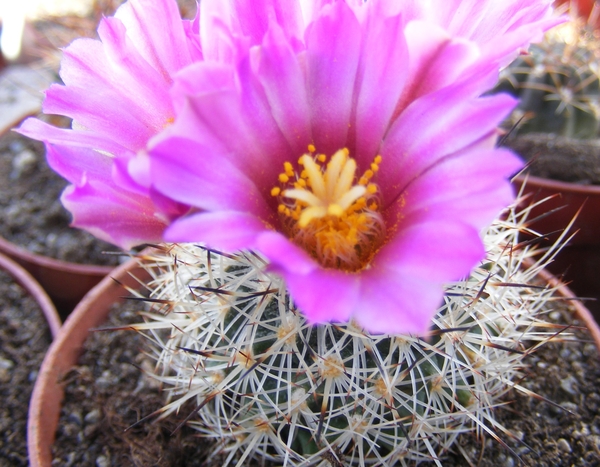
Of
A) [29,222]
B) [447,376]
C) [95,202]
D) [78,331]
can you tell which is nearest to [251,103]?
[95,202]

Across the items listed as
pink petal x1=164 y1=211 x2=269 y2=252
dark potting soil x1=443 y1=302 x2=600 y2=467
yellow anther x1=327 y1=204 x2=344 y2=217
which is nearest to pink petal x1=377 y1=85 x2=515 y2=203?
yellow anther x1=327 y1=204 x2=344 y2=217

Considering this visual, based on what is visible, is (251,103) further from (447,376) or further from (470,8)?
(447,376)

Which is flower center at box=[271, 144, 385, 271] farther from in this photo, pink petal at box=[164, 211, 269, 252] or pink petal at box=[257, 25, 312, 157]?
pink petal at box=[164, 211, 269, 252]

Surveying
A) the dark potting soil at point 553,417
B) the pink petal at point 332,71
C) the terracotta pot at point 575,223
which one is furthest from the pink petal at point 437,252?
the terracotta pot at point 575,223

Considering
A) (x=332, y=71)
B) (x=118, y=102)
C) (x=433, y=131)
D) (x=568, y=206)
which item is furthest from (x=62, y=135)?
(x=568, y=206)

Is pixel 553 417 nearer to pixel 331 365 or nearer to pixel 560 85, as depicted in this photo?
pixel 331 365

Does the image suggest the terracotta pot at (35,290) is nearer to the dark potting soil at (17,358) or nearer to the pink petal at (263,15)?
the dark potting soil at (17,358)

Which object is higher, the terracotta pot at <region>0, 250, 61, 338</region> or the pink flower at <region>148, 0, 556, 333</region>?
the pink flower at <region>148, 0, 556, 333</region>
